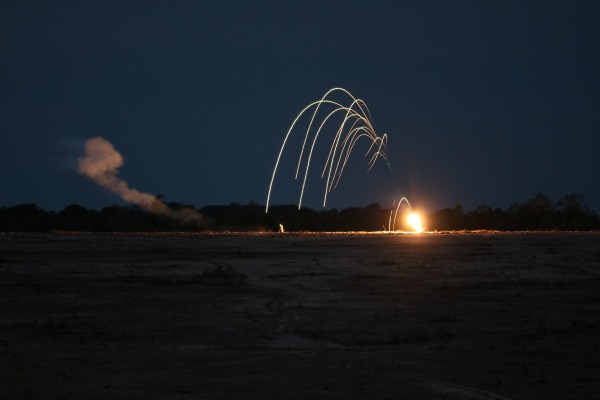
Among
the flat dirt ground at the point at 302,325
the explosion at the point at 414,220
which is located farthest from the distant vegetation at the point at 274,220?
the flat dirt ground at the point at 302,325

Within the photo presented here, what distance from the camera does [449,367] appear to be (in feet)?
47.2

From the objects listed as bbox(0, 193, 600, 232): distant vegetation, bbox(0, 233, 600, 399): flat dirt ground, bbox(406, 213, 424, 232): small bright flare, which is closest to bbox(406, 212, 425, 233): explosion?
bbox(406, 213, 424, 232): small bright flare

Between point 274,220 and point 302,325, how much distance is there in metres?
57.7

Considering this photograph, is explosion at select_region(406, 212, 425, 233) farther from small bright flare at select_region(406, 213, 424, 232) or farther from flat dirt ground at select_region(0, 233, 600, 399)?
flat dirt ground at select_region(0, 233, 600, 399)

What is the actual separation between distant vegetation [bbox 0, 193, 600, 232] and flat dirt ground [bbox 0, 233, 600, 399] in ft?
107

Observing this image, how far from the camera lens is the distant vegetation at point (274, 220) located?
221 feet

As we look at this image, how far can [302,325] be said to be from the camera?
62.3ft

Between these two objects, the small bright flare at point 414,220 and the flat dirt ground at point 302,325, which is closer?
the flat dirt ground at point 302,325

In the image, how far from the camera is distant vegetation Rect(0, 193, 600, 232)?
2650 inches

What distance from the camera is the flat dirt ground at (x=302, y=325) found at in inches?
515

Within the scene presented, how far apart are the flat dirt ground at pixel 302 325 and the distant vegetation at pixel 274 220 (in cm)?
3261

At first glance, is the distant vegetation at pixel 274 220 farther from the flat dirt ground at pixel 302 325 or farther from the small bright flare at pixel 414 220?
the flat dirt ground at pixel 302 325

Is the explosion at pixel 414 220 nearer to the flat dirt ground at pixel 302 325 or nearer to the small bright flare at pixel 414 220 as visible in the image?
the small bright flare at pixel 414 220

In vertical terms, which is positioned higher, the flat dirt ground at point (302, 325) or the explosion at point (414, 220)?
the explosion at point (414, 220)
